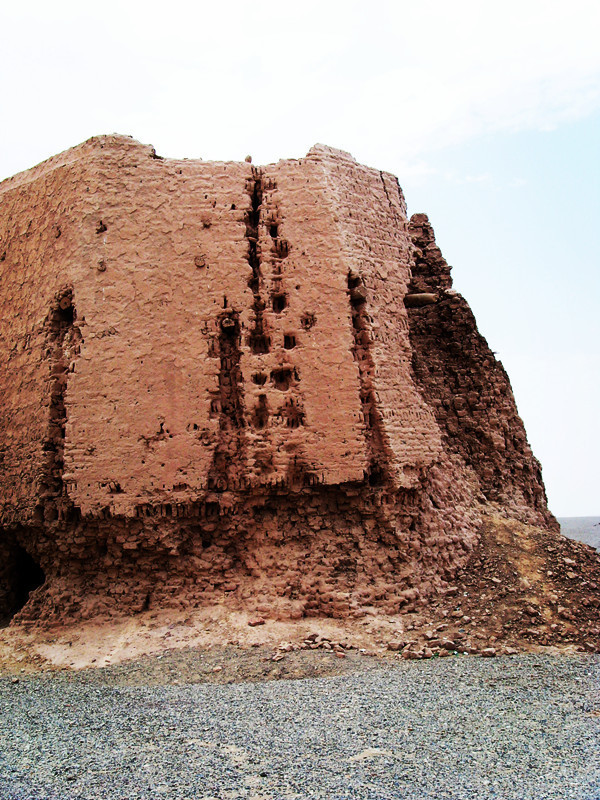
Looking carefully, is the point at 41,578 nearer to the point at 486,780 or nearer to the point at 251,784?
the point at 251,784

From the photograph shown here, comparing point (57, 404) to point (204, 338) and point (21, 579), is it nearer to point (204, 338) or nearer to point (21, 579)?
point (204, 338)

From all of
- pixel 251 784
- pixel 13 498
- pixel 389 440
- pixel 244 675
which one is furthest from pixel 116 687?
pixel 389 440

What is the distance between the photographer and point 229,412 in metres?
7.61

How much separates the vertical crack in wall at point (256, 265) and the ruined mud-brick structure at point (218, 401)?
0.03m

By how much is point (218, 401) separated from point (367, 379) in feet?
5.79

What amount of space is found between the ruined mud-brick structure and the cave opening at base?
4 centimetres

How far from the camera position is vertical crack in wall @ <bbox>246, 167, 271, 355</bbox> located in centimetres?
779

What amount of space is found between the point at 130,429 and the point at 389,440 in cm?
296

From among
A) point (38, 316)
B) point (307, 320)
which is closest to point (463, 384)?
point (307, 320)

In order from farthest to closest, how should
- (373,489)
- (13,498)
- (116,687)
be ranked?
(13,498) → (373,489) → (116,687)

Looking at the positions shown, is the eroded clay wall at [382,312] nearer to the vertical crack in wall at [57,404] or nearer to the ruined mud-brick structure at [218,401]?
the ruined mud-brick structure at [218,401]

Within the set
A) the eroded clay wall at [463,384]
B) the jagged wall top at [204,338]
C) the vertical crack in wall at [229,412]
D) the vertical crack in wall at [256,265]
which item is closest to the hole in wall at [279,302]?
the jagged wall top at [204,338]

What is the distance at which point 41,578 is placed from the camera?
920 centimetres

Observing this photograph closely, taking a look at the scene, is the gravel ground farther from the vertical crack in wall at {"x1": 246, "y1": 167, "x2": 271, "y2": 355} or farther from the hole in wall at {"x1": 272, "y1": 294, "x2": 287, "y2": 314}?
the hole in wall at {"x1": 272, "y1": 294, "x2": 287, "y2": 314}
